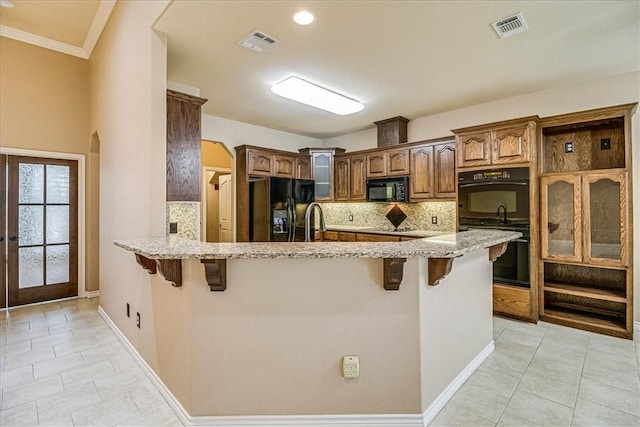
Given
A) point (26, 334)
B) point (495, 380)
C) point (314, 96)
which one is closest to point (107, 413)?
point (26, 334)

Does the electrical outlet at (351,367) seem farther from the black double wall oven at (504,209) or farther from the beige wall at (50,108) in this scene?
the beige wall at (50,108)

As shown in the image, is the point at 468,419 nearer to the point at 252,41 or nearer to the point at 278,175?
the point at 252,41

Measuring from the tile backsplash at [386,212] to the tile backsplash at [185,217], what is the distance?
11.3 ft

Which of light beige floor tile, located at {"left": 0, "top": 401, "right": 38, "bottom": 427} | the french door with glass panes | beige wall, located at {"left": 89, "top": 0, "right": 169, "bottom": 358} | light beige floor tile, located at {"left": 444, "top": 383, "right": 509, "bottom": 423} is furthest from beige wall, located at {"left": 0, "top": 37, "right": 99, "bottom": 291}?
light beige floor tile, located at {"left": 444, "top": 383, "right": 509, "bottom": 423}

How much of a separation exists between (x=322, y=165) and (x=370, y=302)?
14.3 feet

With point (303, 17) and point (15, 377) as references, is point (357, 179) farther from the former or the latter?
point (15, 377)

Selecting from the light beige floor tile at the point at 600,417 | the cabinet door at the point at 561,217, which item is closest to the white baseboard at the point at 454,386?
the light beige floor tile at the point at 600,417

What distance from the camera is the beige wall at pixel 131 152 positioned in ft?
8.17

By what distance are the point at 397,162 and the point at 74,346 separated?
14.9 feet

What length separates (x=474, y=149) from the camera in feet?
13.0

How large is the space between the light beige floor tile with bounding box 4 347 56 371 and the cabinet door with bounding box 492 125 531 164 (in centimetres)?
491

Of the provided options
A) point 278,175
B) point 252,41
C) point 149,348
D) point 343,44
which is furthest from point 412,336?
point 278,175

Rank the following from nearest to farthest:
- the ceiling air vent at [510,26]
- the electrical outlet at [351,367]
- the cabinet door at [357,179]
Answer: the electrical outlet at [351,367], the ceiling air vent at [510,26], the cabinet door at [357,179]

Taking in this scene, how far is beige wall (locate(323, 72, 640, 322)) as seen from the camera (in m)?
3.32
